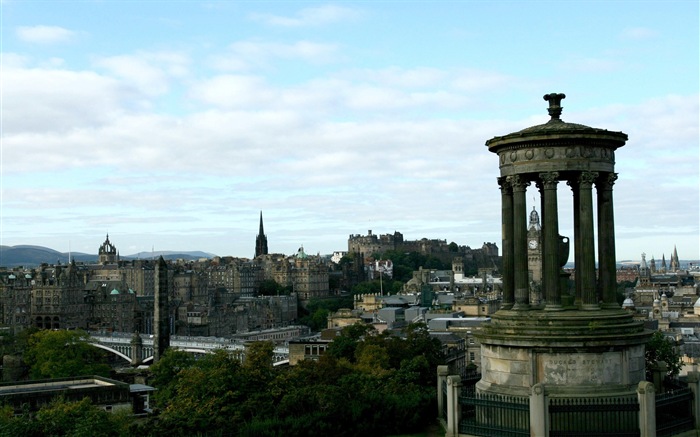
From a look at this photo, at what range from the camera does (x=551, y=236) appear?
24562 mm

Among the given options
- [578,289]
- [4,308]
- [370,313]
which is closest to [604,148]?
[578,289]

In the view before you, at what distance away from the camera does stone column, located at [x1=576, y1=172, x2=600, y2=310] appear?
2450cm

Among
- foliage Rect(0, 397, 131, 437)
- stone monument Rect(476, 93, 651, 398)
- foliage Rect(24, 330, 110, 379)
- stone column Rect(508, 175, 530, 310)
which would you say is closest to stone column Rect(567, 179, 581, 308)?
stone monument Rect(476, 93, 651, 398)

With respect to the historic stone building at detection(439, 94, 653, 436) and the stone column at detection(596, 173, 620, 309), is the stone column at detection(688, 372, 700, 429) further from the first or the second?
the stone column at detection(596, 173, 620, 309)

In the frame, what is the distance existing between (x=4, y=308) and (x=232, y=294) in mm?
60587

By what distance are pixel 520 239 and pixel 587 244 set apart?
6.11 feet

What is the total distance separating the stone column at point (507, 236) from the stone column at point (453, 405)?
3.06 m

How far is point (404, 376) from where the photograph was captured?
1826 inches

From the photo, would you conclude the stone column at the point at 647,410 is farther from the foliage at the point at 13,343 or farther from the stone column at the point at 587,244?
the foliage at the point at 13,343

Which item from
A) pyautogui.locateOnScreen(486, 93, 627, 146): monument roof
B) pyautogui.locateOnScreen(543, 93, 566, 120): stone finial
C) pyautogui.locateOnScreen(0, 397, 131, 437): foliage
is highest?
pyautogui.locateOnScreen(543, 93, 566, 120): stone finial

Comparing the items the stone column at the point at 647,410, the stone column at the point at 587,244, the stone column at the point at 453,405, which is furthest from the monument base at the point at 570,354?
the stone column at the point at 647,410

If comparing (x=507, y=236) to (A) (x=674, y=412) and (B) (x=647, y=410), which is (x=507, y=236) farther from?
(A) (x=674, y=412)

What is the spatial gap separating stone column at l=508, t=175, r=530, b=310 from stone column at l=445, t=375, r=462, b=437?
2.83 metres

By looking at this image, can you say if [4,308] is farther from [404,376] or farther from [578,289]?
[578,289]
